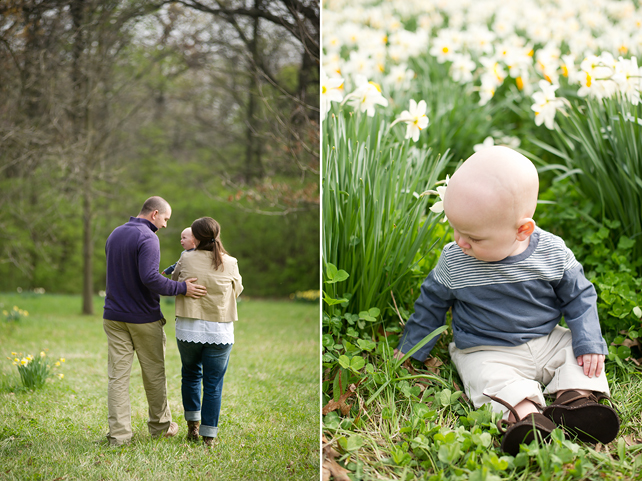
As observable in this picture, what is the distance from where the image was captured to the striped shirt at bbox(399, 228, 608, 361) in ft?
5.55

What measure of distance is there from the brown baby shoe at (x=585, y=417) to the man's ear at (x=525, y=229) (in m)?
0.60

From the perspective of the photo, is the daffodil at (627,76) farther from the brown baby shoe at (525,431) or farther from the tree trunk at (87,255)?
the tree trunk at (87,255)

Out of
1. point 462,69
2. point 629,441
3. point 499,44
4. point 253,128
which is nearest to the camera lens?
point 629,441

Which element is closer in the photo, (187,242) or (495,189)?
(495,189)

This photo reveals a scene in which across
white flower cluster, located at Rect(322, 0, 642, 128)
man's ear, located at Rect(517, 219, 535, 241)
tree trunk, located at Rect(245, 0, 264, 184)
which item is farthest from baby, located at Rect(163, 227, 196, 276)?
tree trunk, located at Rect(245, 0, 264, 184)

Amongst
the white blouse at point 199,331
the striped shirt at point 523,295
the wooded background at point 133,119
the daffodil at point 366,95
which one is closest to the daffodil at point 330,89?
the daffodil at point 366,95

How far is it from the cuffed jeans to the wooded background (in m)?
0.62

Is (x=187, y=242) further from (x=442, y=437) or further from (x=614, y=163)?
(x=614, y=163)

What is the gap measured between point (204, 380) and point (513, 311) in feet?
4.09

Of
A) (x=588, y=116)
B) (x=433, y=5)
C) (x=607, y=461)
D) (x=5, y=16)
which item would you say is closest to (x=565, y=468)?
(x=607, y=461)

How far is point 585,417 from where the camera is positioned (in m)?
1.52

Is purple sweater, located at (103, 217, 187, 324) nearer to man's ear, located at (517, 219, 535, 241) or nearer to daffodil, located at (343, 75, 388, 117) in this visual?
daffodil, located at (343, 75, 388, 117)

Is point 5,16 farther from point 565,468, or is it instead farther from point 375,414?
point 565,468

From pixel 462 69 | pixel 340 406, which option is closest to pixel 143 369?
pixel 340 406
